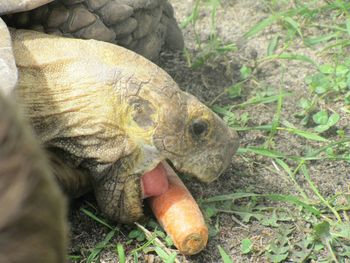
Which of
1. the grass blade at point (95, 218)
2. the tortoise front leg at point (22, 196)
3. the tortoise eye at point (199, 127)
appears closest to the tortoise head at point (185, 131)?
the tortoise eye at point (199, 127)

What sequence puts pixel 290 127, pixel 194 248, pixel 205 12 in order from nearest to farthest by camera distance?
pixel 194 248, pixel 290 127, pixel 205 12

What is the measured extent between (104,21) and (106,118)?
1.39 ft

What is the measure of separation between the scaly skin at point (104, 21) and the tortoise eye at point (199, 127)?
1.39ft

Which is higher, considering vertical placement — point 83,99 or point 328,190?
point 83,99

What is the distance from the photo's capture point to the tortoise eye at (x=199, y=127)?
2336 millimetres

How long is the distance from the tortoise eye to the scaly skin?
0.42 meters

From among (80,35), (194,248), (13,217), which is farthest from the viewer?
(80,35)

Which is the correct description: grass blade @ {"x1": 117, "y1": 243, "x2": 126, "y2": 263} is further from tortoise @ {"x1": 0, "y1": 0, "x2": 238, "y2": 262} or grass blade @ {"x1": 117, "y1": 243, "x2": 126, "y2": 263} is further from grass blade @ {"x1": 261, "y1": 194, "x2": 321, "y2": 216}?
grass blade @ {"x1": 261, "y1": 194, "x2": 321, "y2": 216}

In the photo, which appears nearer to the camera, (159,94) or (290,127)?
(159,94)

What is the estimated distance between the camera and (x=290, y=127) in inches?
108

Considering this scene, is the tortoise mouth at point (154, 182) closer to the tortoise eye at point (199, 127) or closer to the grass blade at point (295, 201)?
the tortoise eye at point (199, 127)

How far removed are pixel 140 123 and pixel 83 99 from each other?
6.5 inches

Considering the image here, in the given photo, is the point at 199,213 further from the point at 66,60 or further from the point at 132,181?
the point at 66,60

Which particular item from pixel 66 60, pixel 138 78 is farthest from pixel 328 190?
pixel 66 60
